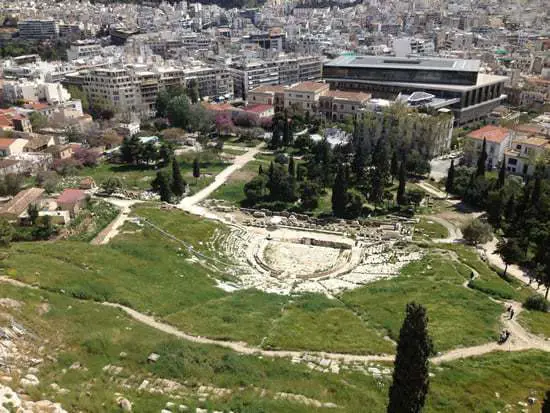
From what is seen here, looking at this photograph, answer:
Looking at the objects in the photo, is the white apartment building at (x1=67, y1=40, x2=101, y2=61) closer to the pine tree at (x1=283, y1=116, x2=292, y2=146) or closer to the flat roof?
the flat roof

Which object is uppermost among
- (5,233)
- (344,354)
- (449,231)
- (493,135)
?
(493,135)

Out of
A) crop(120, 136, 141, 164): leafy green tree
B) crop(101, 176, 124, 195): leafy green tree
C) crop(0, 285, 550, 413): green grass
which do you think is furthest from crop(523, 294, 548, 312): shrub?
crop(120, 136, 141, 164): leafy green tree

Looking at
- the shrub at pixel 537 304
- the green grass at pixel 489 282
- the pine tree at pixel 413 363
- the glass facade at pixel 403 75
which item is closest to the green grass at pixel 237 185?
the green grass at pixel 489 282

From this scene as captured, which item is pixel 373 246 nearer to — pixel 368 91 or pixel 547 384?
pixel 547 384

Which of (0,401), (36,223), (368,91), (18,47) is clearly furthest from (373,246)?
(18,47)

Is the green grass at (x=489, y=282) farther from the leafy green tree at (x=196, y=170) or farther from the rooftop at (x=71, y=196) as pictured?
the rooftop at (x=71, y=196)

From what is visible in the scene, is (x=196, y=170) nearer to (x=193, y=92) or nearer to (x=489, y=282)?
(x=489, y=282)

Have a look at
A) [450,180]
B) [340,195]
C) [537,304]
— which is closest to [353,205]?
[340,195]
